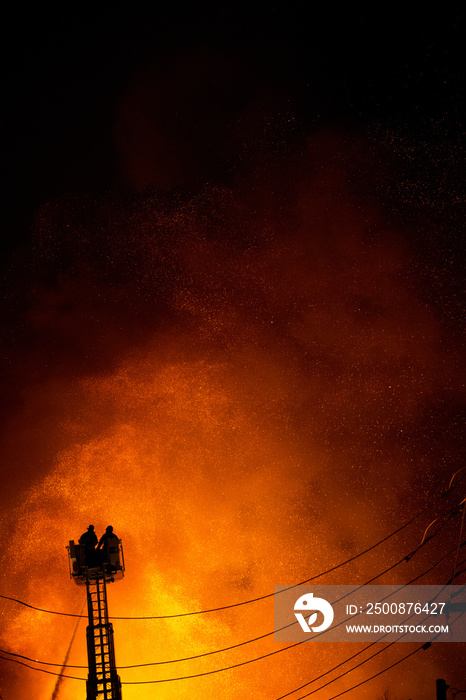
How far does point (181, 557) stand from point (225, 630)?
11.0 ft

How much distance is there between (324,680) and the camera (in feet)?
81.9

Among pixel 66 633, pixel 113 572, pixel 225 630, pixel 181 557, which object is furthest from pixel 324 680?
pixel 113 572

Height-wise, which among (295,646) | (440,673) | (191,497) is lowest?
(440,673)

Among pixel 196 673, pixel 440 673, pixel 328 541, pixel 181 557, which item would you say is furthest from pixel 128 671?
pixel 440 673

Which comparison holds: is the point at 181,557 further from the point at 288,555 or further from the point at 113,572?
the point at 113,572

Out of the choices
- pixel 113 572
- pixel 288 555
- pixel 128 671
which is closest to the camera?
pixel 113 572

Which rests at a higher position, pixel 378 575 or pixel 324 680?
pixel 378 575

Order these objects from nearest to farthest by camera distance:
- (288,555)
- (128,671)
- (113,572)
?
1. (113,572)
2. (128,671)
3. (288,555)

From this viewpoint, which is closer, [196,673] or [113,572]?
[113,572]

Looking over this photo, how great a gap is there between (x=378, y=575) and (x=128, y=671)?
413 inches

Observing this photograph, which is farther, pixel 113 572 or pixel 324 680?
pixel 324 680

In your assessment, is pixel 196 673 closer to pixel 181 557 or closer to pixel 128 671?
pixel 128 671

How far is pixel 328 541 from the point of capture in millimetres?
26062

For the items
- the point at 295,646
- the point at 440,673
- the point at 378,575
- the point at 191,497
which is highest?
the point at 191,497
